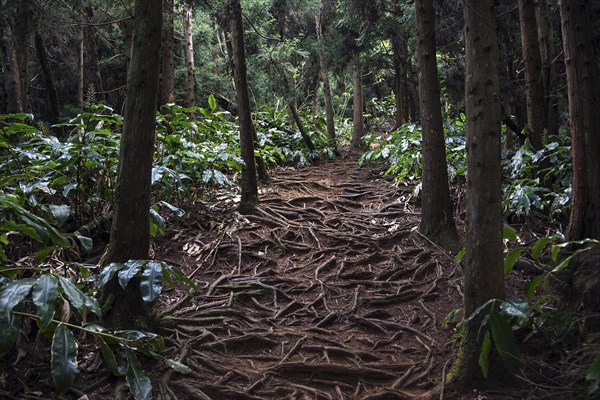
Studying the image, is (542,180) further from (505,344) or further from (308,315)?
(505,344)

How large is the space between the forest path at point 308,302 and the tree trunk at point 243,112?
35 cm

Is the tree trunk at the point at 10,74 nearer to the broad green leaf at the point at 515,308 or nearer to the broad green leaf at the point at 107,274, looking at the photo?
the broad green leaf at the point at 107,274

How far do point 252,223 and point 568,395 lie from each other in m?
5.49

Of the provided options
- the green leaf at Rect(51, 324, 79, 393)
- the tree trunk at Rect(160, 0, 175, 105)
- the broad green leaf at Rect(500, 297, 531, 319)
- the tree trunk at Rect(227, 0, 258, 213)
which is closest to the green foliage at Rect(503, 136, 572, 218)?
the broad green leaf at Rect(500, 297, 531, 319)

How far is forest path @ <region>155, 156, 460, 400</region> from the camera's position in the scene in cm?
424

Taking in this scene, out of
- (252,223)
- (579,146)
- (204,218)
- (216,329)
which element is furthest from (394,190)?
(216,329)

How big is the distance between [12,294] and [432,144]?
18.0ft

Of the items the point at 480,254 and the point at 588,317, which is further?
the point at 480,254

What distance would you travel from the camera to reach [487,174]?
3625 millimetres

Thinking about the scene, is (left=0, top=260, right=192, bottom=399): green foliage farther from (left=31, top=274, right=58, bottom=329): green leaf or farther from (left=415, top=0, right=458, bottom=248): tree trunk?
(left=415, top=0, right=458, bottom=248): tree trunk

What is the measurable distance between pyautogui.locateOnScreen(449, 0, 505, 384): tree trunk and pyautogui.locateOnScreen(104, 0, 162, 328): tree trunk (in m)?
2.55

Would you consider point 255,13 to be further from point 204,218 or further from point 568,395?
point 568,395

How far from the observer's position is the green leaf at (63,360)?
285 cm

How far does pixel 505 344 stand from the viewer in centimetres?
323
